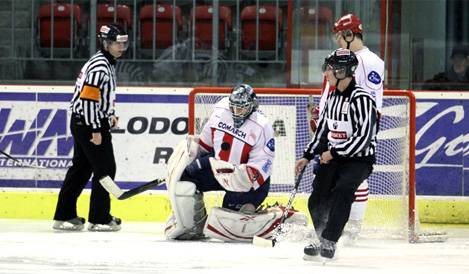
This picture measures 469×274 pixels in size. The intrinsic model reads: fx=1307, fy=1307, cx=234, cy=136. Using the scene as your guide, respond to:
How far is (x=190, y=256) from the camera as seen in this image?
6844 millimetres

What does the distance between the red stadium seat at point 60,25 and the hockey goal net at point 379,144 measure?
1.50m

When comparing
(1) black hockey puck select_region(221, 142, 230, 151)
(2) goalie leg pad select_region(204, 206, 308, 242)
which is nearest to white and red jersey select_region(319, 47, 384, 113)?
(1) black hockey puck select_region(221, 142, 230, 151)

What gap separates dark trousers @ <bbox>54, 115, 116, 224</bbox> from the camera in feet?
26.8

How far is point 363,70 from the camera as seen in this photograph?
746 centimetres

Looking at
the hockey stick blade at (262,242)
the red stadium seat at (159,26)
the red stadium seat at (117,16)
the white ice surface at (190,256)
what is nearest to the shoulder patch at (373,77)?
the white ice surface at (190,256)

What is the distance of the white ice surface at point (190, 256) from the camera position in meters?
6.37

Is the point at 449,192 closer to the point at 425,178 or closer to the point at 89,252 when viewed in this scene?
the point at 425,178

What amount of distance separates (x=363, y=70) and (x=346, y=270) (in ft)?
5.03

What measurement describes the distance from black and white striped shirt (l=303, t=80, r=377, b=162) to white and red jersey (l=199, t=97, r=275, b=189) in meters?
0.78

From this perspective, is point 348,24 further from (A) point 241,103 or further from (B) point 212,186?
(B) point 212,186

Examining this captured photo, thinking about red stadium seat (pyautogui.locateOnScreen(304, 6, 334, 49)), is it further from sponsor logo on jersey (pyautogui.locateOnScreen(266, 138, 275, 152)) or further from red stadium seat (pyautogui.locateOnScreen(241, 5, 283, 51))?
sponsor logo on jersey (pyautogui.locateOnScreen(266, 138, 275, 152))

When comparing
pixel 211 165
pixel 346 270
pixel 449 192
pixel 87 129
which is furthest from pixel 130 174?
pixel 346 270

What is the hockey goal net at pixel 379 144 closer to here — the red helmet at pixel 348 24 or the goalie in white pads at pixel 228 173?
the goalie in white pads at pixel 228 173

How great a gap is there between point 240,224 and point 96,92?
1.28 metres
